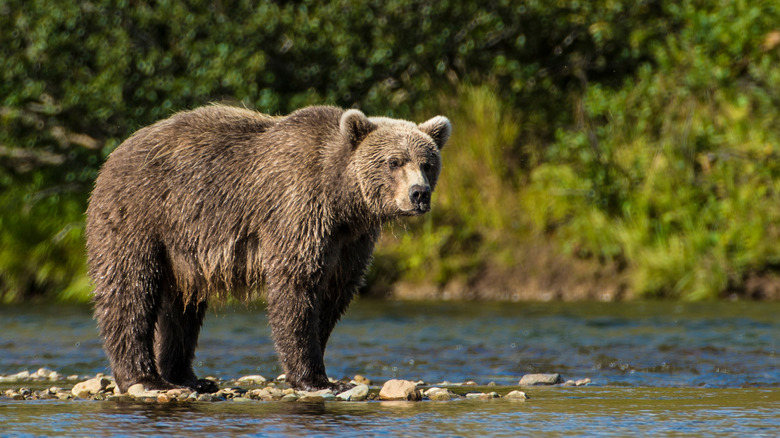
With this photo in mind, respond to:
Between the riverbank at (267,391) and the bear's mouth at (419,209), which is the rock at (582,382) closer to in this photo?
the riverbank at (267,391)

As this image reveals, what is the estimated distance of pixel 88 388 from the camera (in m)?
6.89

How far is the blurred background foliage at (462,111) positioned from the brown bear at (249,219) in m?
5.62

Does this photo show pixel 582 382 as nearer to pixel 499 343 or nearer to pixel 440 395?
pixel 440 395

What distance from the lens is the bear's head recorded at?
261 inches

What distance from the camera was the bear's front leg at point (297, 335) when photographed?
6.67 metres

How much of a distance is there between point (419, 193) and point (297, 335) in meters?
1.09

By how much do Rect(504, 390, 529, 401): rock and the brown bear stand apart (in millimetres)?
1113

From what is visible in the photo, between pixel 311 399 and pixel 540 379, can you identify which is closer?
pixel 311 399

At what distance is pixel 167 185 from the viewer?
7039mm

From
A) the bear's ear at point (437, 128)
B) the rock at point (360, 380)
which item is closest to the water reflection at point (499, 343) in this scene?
the rock at point (360, 380)

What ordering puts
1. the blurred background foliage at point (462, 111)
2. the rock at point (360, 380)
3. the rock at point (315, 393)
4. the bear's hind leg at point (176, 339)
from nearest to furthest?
the rock at point (315, 393)
the bear's hind leg at point (176, 339)
the rock at point (360, 380)
the blurred background foliage at point (462, 111)

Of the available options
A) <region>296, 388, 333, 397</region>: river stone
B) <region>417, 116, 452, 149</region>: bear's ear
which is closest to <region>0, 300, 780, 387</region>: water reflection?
<region>296, 388, 333, 397</region>: river stone

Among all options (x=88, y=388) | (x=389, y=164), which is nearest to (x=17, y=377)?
(x=88, y=388)

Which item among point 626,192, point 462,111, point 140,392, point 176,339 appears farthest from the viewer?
point 462,111
